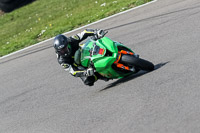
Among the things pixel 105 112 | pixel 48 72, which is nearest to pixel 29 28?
pixel 48 72

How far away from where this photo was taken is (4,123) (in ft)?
25.5

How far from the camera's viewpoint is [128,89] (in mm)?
6984

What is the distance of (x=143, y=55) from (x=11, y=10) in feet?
39.9

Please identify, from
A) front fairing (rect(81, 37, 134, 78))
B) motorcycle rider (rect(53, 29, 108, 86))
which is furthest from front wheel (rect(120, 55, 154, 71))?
motorcycle rider (rect(53, 29, 108, 86))

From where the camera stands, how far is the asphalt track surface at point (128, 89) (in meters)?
5.53

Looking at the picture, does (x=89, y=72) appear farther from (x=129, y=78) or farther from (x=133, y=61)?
(x=129, y=78)

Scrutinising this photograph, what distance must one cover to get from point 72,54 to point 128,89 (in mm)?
1305

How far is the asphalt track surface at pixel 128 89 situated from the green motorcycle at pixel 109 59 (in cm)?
26

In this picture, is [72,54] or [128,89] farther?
[72,54]

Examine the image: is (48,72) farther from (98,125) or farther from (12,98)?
(98,125)

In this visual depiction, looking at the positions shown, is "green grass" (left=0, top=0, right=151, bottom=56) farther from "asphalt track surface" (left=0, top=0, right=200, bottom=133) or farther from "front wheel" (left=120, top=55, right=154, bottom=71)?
"front wheel" (left=120, top=55, right=154, bottom=71)

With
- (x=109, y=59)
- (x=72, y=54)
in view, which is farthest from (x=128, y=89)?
(x=72, y=54)

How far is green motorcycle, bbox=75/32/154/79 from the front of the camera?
6984mm

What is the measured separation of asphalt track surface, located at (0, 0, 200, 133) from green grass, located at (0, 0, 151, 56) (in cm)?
145
